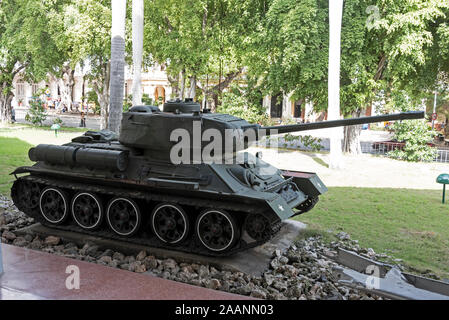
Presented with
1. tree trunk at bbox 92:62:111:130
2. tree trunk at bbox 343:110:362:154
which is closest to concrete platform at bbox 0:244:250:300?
tree trunk at bbox 343:110:362:154

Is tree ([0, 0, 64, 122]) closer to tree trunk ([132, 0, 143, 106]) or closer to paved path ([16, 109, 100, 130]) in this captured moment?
paved path ([16, 109, 100, 130])

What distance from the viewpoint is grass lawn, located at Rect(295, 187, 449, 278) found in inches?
346

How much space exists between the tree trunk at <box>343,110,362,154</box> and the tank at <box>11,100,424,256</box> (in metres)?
13.9

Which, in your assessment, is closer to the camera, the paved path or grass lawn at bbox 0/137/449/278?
grass lawn at bbox 0/137/449/278

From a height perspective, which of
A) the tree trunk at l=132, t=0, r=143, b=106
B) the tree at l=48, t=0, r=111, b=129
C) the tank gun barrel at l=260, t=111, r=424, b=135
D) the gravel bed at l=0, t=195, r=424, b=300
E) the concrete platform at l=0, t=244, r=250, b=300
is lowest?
the gravel bed at l=0, t=195, r=424, b=300

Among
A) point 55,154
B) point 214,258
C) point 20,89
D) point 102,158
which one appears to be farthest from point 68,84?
point 214,258

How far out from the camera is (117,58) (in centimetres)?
1522

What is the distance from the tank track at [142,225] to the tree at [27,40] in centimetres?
1996

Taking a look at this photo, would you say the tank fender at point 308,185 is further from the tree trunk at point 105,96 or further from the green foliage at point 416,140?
the tree trunk at point 105,96

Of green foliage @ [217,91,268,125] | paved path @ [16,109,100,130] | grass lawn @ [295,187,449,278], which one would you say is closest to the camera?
grass lawn @ [295,187,449,278]

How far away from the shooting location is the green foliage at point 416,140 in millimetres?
21016

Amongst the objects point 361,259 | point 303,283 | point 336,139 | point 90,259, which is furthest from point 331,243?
point 336,139

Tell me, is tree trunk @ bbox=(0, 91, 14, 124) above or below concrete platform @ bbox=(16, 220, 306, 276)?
above

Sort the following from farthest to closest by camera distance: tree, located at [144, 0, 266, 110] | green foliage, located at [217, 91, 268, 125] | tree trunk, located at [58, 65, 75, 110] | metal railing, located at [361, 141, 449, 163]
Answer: tree trunk, located at [58, 65, 75, 110] → green foliage, located at [217, 91, 268, 125] → tree, located at [144, 0, 266, 110] → metal railing, located at [361, 141, 449, 163]
